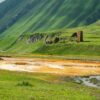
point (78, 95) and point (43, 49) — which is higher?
point (78, 95)

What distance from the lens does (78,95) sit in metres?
35.0

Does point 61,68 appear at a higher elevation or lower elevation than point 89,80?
lower

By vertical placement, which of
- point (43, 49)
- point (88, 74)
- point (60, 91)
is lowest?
point (43, 49)

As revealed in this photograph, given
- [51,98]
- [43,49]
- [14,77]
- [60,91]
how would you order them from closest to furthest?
[51,98]
[60,91]
[14,77]
[43,49]

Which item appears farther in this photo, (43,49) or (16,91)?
(43,49)

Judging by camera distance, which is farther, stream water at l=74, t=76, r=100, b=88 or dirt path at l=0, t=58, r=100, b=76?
dirt path at l=0, t=58, r=100, b=76

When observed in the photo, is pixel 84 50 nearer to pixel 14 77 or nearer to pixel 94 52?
pixel 94 52

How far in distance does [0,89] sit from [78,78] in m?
21.6

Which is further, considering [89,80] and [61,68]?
[61,68]

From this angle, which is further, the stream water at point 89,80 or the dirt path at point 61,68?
the dirt path at point 61,68

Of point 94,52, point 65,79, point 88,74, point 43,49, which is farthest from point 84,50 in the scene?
point 65,79

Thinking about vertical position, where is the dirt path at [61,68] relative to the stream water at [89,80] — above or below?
below

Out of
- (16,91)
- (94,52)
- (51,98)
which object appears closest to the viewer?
(51,98)

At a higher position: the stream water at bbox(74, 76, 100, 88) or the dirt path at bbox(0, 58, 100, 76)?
the stream water at bbox(74, 76, 100, 88)
